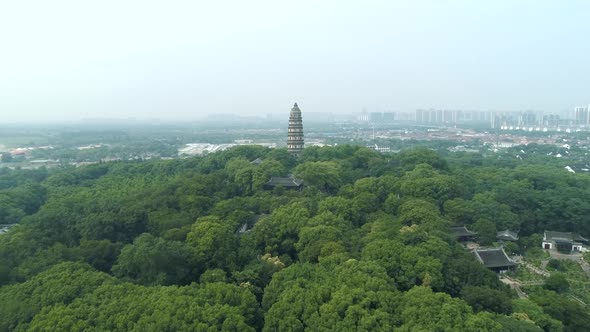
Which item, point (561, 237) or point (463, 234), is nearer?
point (463, 234)

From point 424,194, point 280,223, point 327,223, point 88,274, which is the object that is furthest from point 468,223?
point 88,274

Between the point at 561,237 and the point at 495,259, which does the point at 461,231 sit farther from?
the point at 561,237

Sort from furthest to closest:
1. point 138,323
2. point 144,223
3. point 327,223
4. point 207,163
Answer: point 207,163 < point 144,223 < point 327,223 < point 138,323

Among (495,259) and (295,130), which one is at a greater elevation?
(295,130)

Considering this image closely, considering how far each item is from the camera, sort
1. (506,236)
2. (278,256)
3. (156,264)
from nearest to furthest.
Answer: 1. (156,264)
2. (278,256)
3. (506,236)

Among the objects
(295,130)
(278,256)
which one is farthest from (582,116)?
(278,256)

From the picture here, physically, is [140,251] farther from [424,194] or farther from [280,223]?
[424,194]
